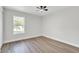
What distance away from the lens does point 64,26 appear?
2.89 metres

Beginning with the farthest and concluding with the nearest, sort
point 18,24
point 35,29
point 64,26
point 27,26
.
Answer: point 64,26, point 35,29, point 27,26, point 18,24

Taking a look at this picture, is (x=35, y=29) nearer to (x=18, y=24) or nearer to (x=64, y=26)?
(x=18, y=24)

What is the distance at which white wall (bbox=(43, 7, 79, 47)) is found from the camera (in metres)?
2.50

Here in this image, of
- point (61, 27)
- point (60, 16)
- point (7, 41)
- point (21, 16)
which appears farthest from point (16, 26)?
point (61, 27)

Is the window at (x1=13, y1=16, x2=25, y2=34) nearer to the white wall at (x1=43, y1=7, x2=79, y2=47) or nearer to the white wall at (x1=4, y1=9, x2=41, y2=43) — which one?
the white wall at (x1=4, y1=9, x2=41, y2=43)

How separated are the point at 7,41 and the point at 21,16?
3.29ft

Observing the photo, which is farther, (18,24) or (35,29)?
(35,29)

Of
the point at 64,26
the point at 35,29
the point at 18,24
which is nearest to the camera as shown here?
the point at 18,24

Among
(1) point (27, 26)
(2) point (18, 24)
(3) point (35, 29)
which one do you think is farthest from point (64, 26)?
(2) point (18, 24)

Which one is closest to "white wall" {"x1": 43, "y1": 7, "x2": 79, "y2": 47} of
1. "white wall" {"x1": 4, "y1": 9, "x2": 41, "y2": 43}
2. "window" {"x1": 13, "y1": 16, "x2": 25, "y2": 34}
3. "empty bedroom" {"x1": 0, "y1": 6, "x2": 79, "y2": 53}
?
"empty bedroom" {"x1": 0, "y1": 6, "x2": 79, "y2": 53}

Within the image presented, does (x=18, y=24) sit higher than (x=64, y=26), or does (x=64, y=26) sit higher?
(x=18, y=24)
